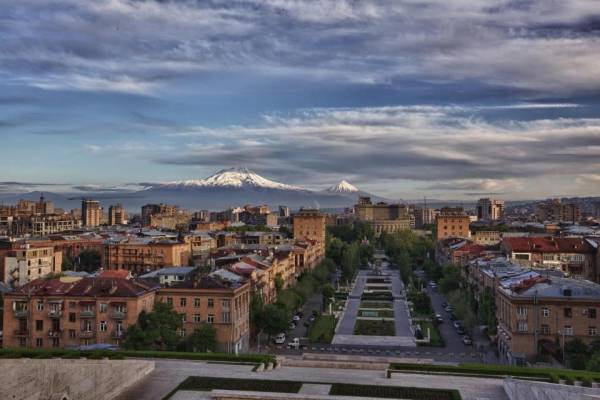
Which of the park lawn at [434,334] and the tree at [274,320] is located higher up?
the tree at [274,320]

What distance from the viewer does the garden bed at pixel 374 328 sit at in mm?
59000

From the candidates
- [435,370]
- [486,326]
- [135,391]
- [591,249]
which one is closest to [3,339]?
[135,391]

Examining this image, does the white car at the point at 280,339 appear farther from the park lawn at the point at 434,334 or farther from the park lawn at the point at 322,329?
the park lawn at the point at 434,334

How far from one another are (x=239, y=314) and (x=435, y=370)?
731 inches

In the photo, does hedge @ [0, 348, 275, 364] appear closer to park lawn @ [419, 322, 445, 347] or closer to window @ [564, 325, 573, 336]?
window @ [564, 325, 573, 336]

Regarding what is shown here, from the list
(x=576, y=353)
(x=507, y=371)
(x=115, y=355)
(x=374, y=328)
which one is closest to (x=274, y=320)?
(x=374, y=328)

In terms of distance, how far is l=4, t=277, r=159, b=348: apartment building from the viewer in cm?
4566

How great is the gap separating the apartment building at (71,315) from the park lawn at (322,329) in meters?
15.9

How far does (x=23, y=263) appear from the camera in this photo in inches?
3091

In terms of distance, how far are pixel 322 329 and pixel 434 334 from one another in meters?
10.1

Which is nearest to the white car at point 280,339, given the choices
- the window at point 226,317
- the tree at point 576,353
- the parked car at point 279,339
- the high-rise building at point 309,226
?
the parked car at point 279,339

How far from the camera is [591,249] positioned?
7638cm

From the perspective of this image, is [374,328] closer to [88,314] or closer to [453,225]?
[88,314]

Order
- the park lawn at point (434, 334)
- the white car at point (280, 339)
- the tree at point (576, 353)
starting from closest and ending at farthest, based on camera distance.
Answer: the tree at point (576, 353) → the white car at point (280, 339) → the park lawn at point (434, 334)
